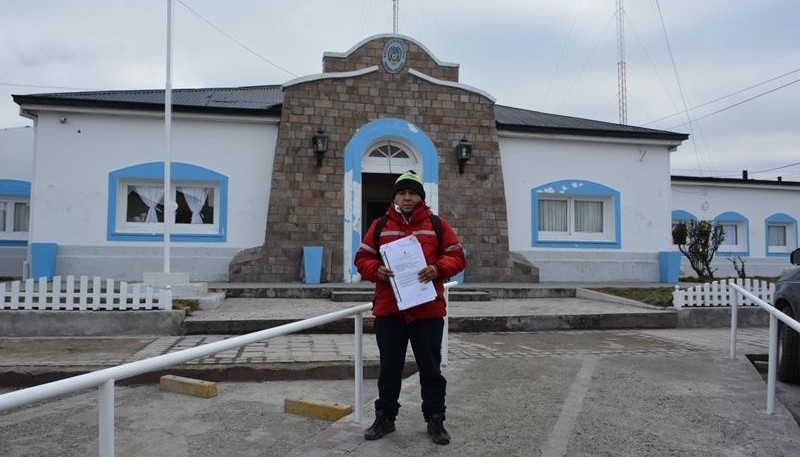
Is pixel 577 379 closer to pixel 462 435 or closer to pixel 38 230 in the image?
pixel 462 435

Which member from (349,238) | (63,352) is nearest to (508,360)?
(63,352)

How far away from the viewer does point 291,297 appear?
436 inches

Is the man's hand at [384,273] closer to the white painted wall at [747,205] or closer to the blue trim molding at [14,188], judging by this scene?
the blue trim molding at [14,188]

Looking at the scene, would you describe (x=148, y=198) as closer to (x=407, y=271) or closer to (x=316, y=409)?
(x=316, y=409)

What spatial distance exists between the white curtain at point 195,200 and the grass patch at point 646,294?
8.92m

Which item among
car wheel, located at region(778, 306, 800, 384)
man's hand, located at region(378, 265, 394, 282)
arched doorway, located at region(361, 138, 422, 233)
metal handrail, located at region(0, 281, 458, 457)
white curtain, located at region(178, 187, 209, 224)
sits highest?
arched doorway, located at region(361, 138, 422, 233)

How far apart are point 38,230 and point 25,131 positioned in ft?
20.2

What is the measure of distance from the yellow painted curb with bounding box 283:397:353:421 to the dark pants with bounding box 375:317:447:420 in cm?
67

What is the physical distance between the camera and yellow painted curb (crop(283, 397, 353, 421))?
4.18 metres

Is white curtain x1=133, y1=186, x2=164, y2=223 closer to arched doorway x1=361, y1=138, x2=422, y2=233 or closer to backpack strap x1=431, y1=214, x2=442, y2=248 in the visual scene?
arched doorway x1=361, y1=138, x2=422, y2=233

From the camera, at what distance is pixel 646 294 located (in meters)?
11.0

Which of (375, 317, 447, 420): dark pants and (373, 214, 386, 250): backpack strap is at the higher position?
(373, 214, 386, 250): backpack strap

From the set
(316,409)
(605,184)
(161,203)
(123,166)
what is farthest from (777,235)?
(316,409)

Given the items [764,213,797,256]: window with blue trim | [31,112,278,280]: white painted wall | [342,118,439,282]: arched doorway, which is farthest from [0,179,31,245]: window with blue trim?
[764,213,797,256]: window with blue trim
